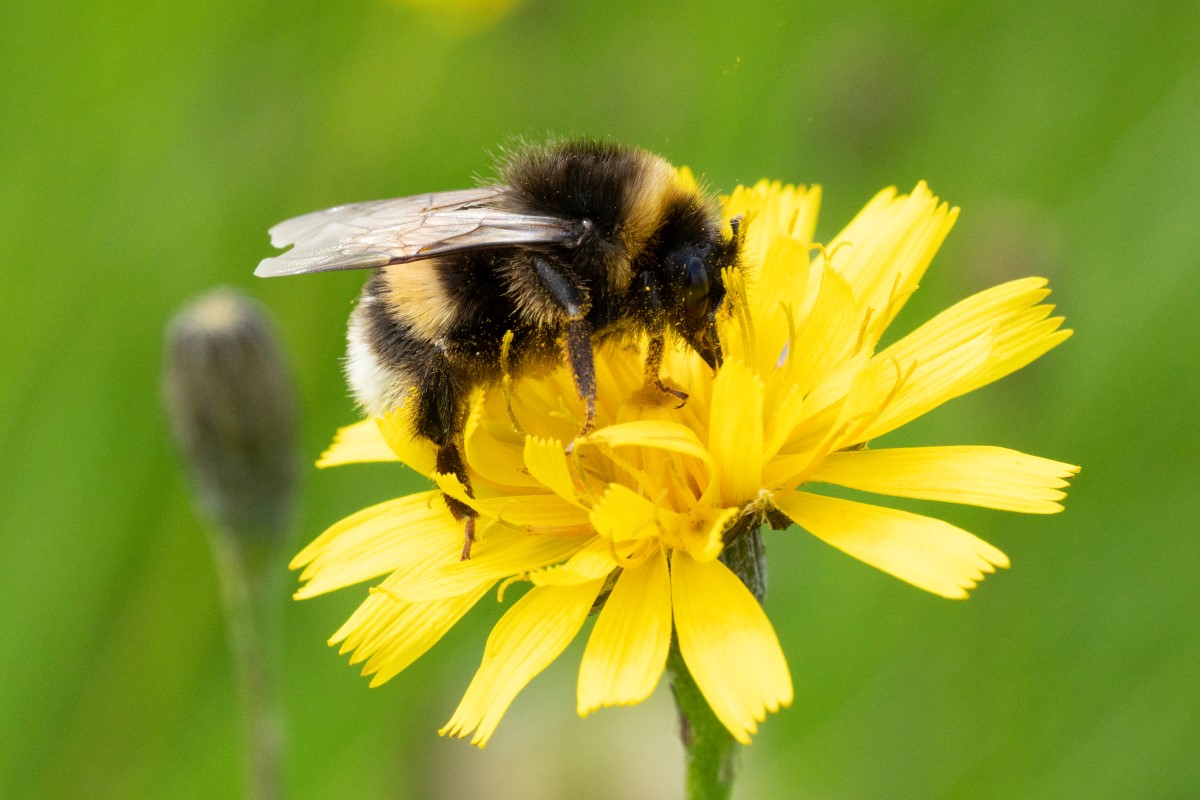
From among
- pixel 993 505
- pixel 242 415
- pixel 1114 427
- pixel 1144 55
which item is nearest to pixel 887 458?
pixel 993 505

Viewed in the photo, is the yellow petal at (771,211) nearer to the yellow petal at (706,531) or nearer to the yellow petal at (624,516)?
the yellow petal at (706,531)

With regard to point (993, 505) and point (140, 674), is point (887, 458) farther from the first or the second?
point (140, 674)

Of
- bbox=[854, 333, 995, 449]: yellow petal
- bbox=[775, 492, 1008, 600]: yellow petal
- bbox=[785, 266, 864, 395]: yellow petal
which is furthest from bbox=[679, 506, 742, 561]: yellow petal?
bbox=[785, 266, 864, 395]: yellow petal

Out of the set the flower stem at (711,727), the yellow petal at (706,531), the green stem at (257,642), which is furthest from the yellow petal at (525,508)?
the green stem at (257,642)

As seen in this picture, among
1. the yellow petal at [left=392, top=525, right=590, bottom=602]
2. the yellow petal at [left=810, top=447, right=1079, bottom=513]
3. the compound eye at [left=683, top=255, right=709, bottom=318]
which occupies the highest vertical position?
the compound eye at [left=683, top=255, right=709, bottom=318]

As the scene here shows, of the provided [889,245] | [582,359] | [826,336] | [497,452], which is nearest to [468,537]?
[497,452]

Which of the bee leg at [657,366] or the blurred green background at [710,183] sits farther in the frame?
the blurred green background at [710,183]

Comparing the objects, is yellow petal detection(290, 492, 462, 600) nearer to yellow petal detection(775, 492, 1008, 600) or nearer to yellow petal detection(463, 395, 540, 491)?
yellow petal detection(463, 395, 540, 491)

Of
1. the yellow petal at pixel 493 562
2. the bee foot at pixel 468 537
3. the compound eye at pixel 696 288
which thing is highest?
the compound eye at pixel 696 288
